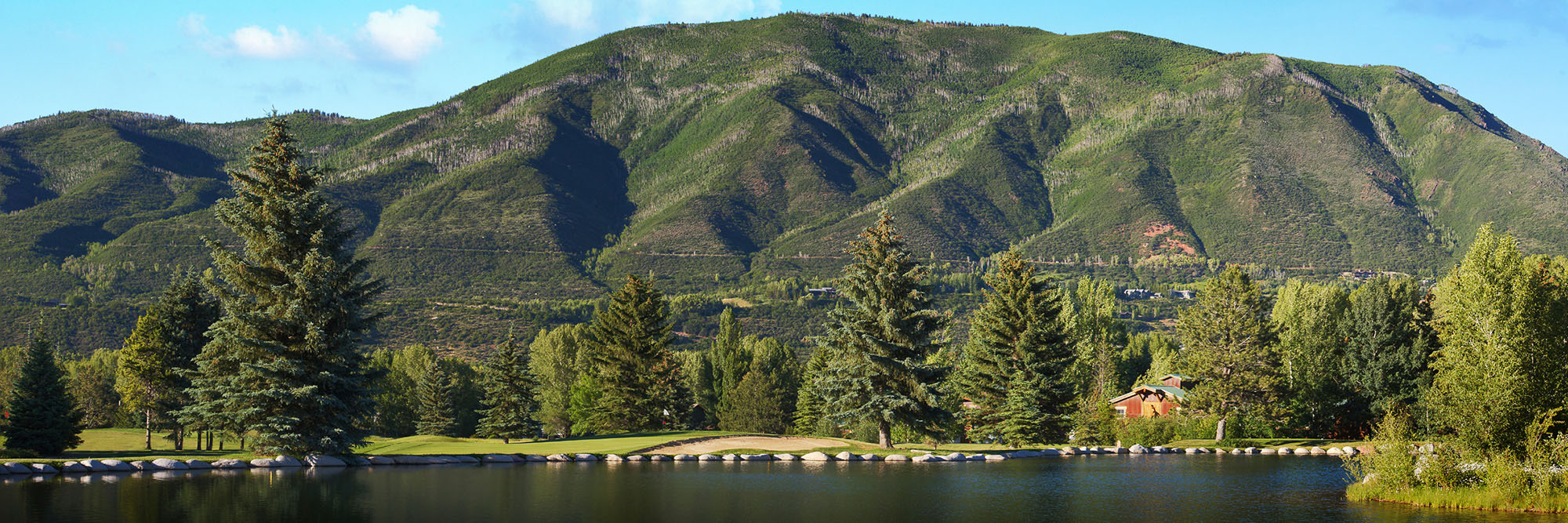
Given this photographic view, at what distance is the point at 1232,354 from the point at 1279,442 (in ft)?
18.4

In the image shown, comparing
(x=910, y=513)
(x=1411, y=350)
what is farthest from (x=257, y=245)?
(x=1411, y=350)

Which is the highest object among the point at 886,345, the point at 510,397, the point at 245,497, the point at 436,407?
the point at 886,345

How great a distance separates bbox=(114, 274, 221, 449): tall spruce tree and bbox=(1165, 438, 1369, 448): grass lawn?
50.1 metres

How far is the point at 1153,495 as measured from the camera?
28969 mm

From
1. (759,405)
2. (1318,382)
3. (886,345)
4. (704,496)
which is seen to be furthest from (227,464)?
(1318,382)

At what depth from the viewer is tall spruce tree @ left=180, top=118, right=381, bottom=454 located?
113 feet

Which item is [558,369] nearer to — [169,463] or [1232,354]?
[1232,354]

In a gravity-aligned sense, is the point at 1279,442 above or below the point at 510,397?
below

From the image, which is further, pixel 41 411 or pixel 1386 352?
pixel 1386 352

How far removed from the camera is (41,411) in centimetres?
4094

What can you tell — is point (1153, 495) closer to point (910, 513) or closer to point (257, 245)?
point (910, 513)

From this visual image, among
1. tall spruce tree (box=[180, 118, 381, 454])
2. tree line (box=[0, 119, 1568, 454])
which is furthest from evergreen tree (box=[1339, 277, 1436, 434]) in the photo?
tall spruce tree (box=[180, 118, 381, 454])

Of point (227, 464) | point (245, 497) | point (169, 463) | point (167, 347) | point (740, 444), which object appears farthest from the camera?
point (167, 347)

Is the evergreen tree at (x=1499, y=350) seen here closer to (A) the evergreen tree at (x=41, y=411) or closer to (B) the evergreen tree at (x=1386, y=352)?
(B) the evergreen tree at (x=1386, y=352)
